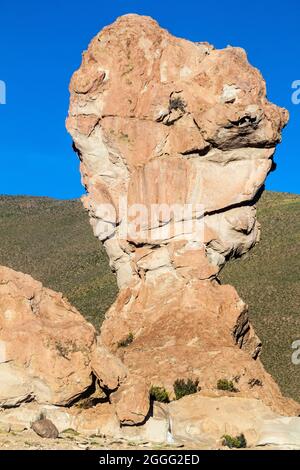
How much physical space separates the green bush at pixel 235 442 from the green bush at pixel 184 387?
2.97 m

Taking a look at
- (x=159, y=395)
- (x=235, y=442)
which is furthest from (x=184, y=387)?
(x=235, y=442)

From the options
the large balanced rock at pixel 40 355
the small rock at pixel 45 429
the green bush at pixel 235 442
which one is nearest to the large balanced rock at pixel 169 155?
the large balanced rock at pixel 40 355

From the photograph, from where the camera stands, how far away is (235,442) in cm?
2845

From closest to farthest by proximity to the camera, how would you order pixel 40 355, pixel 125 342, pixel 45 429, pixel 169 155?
pixel 45 429, pixel 40 355, pixel 125 342, pixel 169 155

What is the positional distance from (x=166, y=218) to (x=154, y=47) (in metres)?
6.83

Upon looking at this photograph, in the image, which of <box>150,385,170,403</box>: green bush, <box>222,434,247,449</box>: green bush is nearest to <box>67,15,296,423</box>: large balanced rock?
<box>150,385,170,403</box>: green bush

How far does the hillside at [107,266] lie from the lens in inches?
3081

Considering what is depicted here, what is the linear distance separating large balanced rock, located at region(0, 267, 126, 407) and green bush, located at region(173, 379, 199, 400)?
3476 millimetres

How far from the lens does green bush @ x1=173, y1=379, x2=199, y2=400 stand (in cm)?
3153

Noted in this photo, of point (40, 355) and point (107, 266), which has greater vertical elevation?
point (107, 266)

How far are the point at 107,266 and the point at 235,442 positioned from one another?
235ft

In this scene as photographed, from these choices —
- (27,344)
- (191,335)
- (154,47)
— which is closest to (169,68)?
(154,47)

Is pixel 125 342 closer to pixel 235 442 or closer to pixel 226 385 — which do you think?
pixel 226 385
